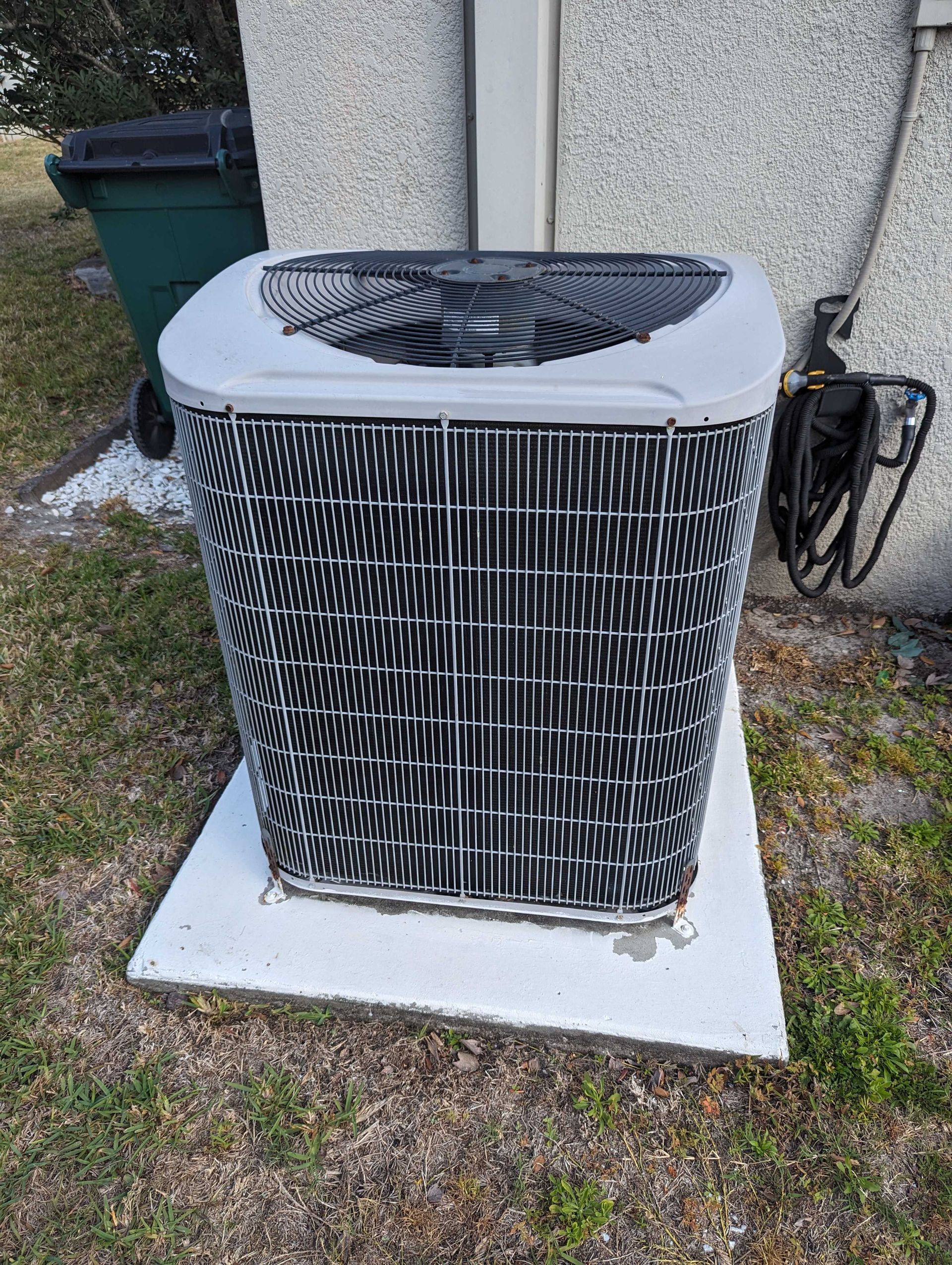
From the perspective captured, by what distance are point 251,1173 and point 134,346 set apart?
504 centimetres

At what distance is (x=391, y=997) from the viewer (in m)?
1.86

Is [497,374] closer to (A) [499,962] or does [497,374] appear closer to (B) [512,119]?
(A) [499,962]

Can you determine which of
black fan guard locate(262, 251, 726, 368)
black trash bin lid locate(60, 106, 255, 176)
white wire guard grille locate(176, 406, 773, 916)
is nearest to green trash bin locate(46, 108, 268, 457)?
black trash bin lid locate(60, 106, 255, 176)

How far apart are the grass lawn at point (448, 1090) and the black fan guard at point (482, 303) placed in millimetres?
1415

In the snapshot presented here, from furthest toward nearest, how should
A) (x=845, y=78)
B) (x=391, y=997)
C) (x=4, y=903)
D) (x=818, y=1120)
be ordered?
(x=845, y=78), (x=4, y=903), (x=391, y=997), (x=818, y=1120)

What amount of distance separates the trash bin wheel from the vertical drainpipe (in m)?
2.02

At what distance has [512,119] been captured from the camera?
2.42 meters

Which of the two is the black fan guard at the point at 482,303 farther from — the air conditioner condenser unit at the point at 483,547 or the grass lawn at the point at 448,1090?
the grass lawn at the point at 448,1090

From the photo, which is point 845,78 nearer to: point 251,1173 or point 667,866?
point 667,866

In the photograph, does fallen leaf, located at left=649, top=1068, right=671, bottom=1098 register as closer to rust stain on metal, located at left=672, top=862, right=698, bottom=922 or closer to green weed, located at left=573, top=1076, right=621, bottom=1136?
green weed, located at left=573, top=1076, right=621, bottom=1136

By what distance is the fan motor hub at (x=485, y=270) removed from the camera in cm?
178

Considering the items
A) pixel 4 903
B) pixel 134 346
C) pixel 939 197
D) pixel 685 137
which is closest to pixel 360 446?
pixel 4 903

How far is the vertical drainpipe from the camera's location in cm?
231

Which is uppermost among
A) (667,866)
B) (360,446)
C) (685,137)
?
(685,137)
